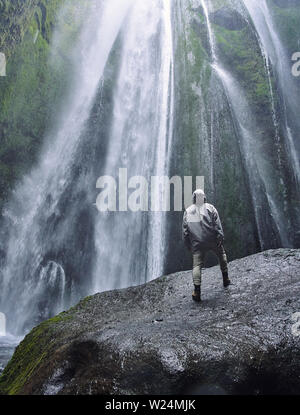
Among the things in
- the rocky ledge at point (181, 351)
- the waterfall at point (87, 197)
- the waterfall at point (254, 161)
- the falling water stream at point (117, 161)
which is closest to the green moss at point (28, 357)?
the rocky ledge at point (181, 351)

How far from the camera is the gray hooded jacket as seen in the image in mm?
4672

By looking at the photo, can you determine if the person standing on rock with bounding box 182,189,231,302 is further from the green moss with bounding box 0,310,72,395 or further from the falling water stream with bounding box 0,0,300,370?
the falling water stream with bounding box 0,0,300,370

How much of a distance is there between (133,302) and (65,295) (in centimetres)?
710

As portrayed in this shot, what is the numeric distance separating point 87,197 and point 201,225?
9633mm

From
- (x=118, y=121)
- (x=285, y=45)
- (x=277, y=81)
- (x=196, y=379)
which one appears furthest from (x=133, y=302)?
(x=285, y=45)

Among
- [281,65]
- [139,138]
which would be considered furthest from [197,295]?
[281,65]

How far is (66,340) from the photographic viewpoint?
3977 mm

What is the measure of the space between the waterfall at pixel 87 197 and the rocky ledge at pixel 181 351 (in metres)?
7.19

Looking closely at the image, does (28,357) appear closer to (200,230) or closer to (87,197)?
(200,230)

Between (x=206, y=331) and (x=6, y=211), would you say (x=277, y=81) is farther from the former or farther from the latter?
(x=206, y=331)

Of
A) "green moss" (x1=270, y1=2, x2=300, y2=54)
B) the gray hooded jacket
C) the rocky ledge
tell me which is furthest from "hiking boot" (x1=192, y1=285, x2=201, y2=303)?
"green moss" (x1=270, y1=2, x2=300, y2=54)

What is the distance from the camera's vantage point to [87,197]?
13641mm

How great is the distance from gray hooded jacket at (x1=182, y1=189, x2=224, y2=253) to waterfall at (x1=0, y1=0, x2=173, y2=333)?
727 centimetres
